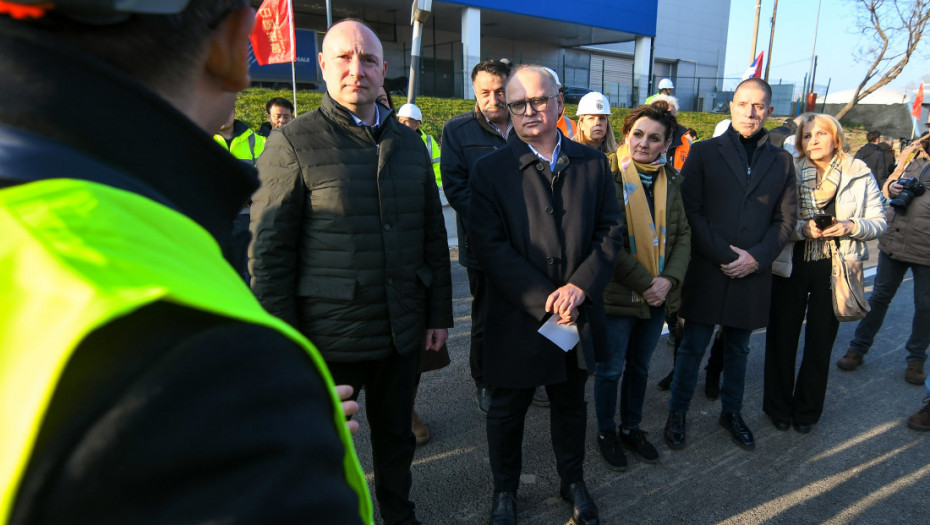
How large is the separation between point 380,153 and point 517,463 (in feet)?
5.15

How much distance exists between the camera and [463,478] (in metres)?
2.94

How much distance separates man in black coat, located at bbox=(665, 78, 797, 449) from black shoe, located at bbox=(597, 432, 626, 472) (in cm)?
39

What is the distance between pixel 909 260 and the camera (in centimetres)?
420

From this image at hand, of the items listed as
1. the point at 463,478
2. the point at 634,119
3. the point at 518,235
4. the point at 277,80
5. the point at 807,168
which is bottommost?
the point at 463,478

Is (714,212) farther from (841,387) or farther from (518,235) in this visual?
(841,387)

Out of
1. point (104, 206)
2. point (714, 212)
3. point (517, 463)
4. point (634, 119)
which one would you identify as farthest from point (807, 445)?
point (104, 206)

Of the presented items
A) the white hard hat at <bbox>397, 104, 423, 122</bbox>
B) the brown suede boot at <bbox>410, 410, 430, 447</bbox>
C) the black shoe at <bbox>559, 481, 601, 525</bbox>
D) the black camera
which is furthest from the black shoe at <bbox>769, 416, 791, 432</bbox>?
the white hard hat at <bbox>397, 104, 423, 122</bbox>

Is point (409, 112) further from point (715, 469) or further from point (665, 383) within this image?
point (715, 469)

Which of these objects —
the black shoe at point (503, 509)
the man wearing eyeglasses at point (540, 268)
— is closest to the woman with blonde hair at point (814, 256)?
the man wearing eyeglasses at point (540, 268)

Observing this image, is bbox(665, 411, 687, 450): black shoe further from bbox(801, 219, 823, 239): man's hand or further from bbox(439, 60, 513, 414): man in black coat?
bbox(801, 219, 823, 239): man's hand

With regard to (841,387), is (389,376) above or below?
above

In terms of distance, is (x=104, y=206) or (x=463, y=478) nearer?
(x=104, y=206)

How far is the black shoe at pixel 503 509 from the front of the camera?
2547 millimetres

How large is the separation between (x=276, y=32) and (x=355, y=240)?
7355 millimetres
